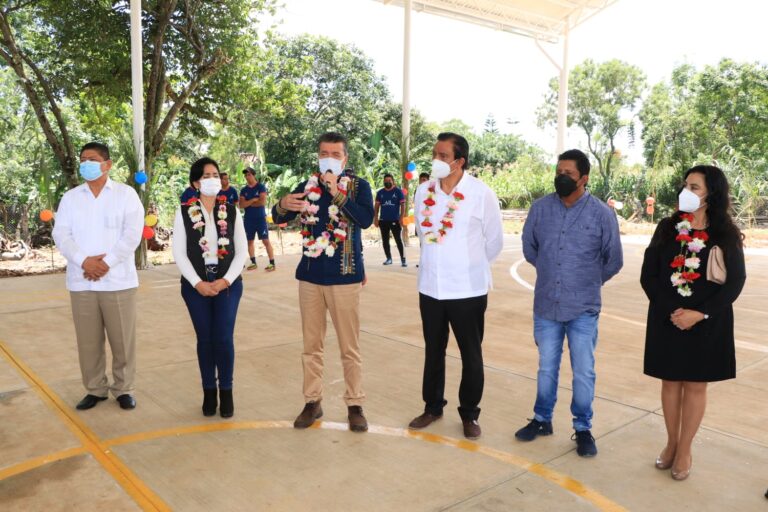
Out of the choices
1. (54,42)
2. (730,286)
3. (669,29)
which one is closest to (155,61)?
(54,42)

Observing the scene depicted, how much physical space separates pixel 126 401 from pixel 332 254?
1.79 meters

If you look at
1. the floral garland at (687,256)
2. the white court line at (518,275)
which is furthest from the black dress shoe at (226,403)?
the white court line at (518,275)

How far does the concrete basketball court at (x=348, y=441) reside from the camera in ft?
9.93

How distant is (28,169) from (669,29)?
51.0 m

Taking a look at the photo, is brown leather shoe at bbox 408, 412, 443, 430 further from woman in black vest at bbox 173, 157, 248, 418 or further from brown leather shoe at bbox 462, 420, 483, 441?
woman in black vest at bbox 173, 157, 248, 418

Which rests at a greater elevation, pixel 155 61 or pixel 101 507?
pixel 155 61

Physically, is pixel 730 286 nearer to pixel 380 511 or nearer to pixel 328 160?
pixel 380 511

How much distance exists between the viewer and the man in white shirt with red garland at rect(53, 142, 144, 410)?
410 cm

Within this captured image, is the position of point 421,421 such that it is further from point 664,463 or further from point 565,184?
point 565,184

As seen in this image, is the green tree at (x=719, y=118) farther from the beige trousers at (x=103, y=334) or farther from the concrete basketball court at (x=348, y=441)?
the beige trousers at (x=103, y=334)

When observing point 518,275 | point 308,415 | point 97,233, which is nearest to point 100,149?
point 97,233

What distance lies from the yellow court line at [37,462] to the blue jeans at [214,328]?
85 cm

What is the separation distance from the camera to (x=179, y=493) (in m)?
3.04

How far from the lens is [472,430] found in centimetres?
373
